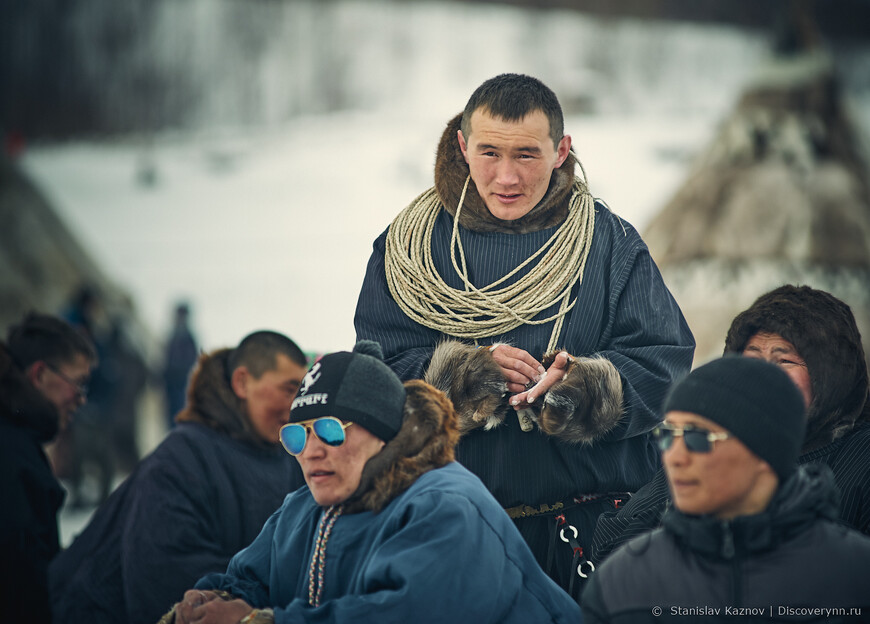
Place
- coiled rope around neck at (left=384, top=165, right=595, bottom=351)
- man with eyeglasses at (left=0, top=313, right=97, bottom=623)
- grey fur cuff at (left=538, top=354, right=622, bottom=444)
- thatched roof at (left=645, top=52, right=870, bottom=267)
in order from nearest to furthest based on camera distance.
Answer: grey fur cuff at (left=538, top=354, right=622, bottom=444), coiled rope around neck at (left=384, top=165, right=595, bottom=351), man with eyeglasses at (left=0, top=313, right=97, bottom=623), thatched roof at (left=645, top=52, right=870, bottom=267)

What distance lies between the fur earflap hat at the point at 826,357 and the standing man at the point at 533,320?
251 millimetres

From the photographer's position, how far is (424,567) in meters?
1.98

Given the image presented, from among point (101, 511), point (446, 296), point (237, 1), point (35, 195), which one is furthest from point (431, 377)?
point (237, 1)

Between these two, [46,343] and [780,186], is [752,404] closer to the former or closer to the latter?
[46,343]

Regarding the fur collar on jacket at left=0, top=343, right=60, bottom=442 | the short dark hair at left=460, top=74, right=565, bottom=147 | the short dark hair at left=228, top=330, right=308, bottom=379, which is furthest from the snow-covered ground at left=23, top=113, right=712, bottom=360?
the short dark hair at left=460, top=74, right=565, bottom=147

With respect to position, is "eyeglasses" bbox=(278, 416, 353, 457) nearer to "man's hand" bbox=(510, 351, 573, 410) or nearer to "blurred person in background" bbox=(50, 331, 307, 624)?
"man's hand" bbox=(510, 351, 573, 410)

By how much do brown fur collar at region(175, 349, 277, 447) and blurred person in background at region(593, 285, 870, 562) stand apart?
1.45 meters

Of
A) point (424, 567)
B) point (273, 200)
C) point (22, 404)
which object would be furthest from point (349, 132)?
point (424, 567)

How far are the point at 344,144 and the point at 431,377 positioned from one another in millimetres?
11597

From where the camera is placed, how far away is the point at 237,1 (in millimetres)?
13508

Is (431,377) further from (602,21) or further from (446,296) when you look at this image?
(602,21)

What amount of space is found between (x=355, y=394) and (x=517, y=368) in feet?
1.36

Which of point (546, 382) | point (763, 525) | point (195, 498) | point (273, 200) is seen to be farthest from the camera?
point (273, 200)

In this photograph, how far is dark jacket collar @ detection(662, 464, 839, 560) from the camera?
5.86 feet
